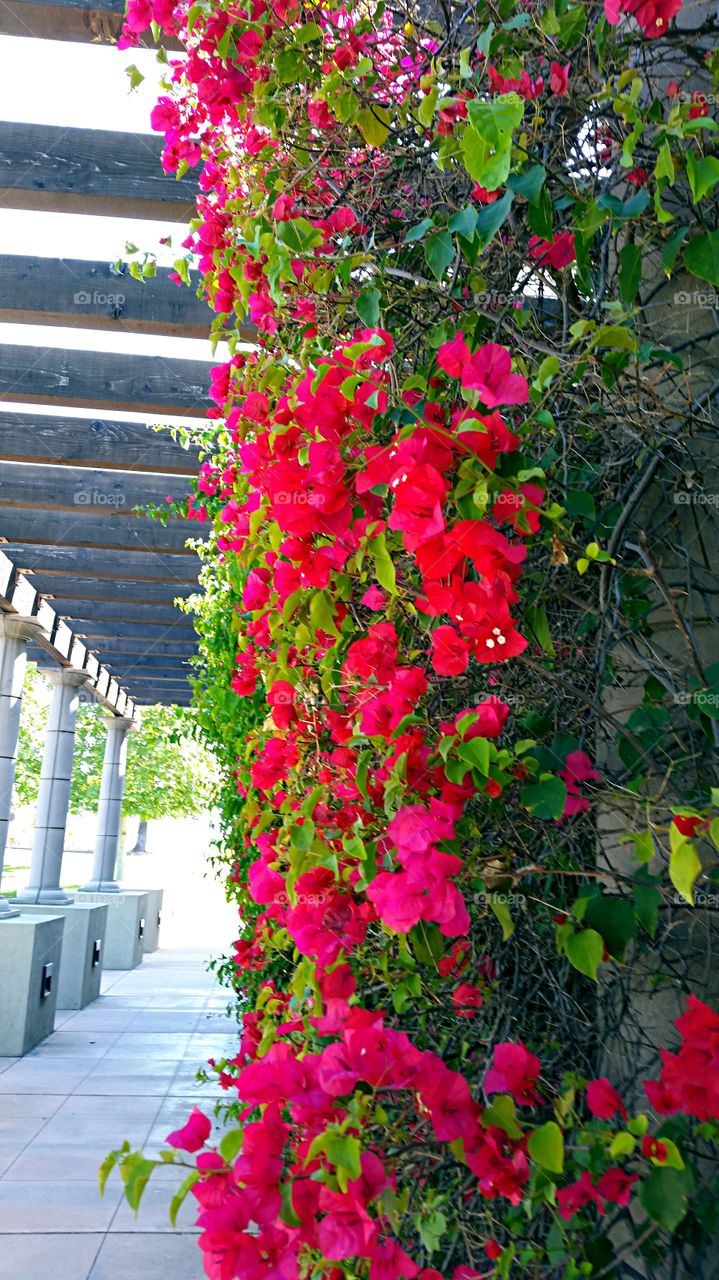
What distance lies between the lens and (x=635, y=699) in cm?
149

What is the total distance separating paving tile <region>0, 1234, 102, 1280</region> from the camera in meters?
3.75

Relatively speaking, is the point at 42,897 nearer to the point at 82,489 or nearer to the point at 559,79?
the point at 82,489

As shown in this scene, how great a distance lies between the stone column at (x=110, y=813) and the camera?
508 inches

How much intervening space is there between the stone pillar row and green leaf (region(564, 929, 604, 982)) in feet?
25.3

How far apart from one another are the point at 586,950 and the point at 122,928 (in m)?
12.7

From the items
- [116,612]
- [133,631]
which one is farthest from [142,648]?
[116,612]

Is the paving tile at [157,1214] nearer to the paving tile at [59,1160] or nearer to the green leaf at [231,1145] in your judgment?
the paving tile at [59,1160]

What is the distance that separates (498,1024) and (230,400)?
1.47 m

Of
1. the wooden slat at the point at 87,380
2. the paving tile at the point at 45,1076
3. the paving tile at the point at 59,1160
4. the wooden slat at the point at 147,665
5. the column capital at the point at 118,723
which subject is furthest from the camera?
the column capital at the point at 118,723

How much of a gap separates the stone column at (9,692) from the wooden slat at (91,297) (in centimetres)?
431

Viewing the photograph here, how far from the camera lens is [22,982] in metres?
7.66

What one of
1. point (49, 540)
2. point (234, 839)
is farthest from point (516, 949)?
point (49, 540)

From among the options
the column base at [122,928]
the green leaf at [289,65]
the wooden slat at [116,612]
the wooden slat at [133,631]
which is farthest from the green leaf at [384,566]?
the column base at [122,928]

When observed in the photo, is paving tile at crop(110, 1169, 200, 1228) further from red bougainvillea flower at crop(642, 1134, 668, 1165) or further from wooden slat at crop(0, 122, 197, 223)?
wooden slat at crop(0, 122, 197, 223)
